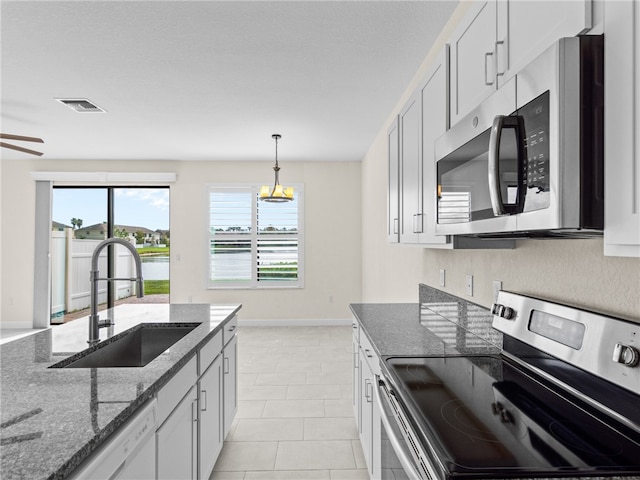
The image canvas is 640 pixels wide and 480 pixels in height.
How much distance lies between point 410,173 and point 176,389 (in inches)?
64.7

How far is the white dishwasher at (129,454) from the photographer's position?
0.91 m

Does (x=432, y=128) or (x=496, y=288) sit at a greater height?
(x=432, y=128)

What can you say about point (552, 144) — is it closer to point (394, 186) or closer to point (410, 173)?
point (410, 173)

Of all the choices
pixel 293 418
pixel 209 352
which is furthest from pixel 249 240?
pixel 209 352

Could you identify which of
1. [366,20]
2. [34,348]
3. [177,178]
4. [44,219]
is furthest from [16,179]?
[366,20]

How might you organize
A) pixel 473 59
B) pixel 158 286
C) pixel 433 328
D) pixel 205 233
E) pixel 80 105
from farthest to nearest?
pixel 158 286 < pixel 205 233 < pixel 80 105 < pixel 433 328 < pixel 473 59

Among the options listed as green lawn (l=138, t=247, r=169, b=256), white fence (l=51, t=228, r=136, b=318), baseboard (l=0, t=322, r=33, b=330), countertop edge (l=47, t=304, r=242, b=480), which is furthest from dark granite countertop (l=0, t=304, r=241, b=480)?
baseboard (l=0, t=322, r=33, b=330)

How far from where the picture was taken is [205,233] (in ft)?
20.5

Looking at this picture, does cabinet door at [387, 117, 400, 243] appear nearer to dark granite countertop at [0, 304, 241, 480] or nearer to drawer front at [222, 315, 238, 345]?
drawer front at [222, 315, 238, 345]

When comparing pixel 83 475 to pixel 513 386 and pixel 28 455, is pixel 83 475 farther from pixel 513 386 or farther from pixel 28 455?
pixel 513 386

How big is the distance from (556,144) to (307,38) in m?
2.15

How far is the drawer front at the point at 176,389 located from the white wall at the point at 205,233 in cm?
457

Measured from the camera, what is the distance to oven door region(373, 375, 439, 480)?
95 cm

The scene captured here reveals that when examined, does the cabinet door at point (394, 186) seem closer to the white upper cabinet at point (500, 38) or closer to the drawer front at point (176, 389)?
the white upper cabinet at point (500, 38)
